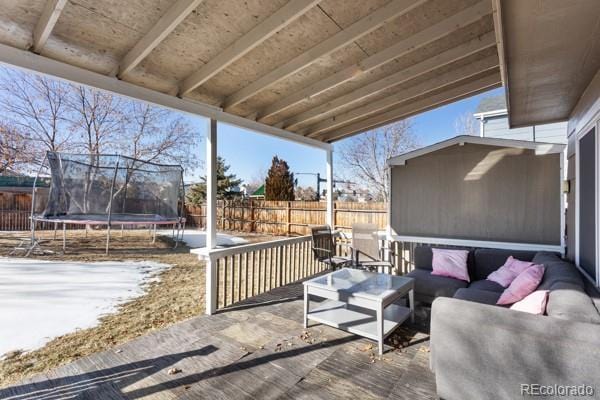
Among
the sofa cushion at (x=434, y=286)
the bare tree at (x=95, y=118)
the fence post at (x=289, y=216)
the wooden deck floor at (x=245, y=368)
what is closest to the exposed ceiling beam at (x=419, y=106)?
the sofa cushion at (x=434, y=286)

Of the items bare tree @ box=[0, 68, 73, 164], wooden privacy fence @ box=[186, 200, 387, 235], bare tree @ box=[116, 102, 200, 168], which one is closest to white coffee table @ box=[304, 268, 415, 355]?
wooden privacy fence @ box=[186, 200, 387, 235]

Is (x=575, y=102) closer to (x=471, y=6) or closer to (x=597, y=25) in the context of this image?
(x=471, y=6)

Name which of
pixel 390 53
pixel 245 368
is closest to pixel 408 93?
pixel 390 53

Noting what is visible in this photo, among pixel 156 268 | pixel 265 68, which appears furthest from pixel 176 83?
pixel 156 268

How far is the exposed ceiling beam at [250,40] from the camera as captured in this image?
→ 226 centimetres

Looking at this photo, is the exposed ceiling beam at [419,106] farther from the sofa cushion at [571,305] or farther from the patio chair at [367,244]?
the sofa cushion at [571,305]

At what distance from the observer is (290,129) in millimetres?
5016

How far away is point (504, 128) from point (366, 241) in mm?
5218

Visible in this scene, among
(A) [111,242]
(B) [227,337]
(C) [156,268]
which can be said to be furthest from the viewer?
(A) [111,242]

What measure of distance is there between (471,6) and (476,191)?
9.50 feet

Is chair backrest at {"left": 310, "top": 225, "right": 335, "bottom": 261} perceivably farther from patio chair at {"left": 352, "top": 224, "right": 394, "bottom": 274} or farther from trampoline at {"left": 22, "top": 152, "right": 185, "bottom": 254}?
trampoline at {"left": 22, "top": 152, "right": 185, "bottom": 254}

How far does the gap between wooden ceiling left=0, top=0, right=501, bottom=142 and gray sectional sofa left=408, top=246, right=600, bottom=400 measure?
2.21m

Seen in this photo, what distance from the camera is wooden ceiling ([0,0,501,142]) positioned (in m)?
2.25

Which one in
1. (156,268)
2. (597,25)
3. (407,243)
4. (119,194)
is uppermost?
(597,25)
